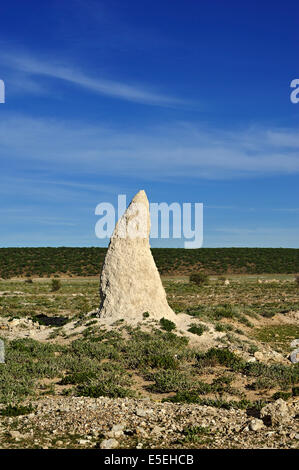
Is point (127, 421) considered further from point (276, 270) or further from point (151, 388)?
point (276, 270)

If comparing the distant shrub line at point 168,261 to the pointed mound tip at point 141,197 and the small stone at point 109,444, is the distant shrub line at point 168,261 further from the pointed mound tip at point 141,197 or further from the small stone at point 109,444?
the small stone at point 109,444

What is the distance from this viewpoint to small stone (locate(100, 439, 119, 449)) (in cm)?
711

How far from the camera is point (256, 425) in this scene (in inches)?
316

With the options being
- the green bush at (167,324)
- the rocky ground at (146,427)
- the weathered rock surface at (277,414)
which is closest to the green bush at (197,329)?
the green bush at (167,324)

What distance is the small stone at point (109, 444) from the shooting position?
7.11 meters

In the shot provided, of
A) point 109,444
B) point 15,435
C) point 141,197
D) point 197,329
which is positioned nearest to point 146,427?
point 109,444

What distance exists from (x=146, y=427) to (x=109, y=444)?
112cm

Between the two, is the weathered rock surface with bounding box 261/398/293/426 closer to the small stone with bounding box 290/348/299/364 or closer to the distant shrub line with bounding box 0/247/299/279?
the small stone with bounding box 290/348/299/364

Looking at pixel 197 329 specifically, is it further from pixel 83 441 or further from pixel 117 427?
pixel 83 441

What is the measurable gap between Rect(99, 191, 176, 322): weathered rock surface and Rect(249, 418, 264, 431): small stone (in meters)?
10.2

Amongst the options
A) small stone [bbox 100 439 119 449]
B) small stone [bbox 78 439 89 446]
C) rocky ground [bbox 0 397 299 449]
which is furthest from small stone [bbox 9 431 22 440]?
small stone [bbox 100 439 119 449]

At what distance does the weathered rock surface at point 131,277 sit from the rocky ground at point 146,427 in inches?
355
